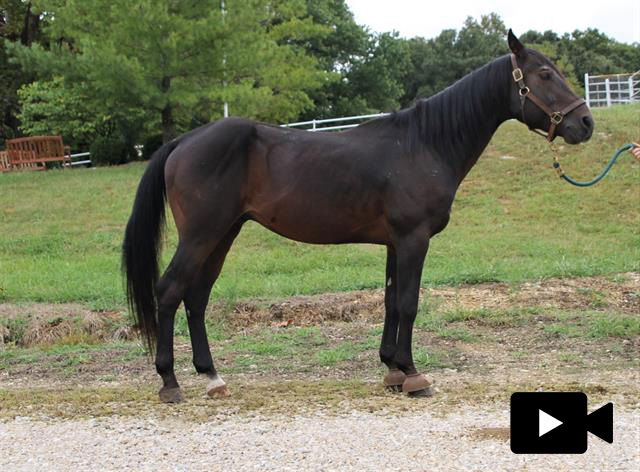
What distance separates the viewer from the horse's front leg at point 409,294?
5.77m

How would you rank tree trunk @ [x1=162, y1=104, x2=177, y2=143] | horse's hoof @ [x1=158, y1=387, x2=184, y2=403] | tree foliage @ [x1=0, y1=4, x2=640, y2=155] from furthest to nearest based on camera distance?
tree trunk @ [x1=162, y1=104, x2=177, y2=143]
tree foliage @ [x1=0, y1=4, x2=640, y2=155]
horse's hoof @ [x1=158, y1=387, x2=184, y2=403]

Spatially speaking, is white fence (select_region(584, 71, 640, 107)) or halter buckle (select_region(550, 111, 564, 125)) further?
white fence (select_region(584, 71, 640, 107))

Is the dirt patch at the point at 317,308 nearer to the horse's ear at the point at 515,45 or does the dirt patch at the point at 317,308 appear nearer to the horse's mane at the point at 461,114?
the horse's mane at the point at 461,114

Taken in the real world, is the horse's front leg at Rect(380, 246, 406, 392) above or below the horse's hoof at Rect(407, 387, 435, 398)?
above

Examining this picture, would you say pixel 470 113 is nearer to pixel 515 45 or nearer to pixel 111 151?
pixel 515 45

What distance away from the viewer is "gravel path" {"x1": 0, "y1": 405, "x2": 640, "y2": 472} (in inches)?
165

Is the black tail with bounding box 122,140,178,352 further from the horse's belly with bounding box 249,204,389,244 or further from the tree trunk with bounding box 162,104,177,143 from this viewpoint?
the tree trunk with bounding box 162,104,177,143

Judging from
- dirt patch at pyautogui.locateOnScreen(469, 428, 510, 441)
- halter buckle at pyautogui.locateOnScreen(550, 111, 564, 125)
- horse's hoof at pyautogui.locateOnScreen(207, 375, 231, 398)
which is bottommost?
dirt patch at pyautogui.locateOnScreen(469, 428, 510, 441)

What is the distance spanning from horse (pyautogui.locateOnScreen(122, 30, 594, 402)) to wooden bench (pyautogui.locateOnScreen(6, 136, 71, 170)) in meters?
23.1

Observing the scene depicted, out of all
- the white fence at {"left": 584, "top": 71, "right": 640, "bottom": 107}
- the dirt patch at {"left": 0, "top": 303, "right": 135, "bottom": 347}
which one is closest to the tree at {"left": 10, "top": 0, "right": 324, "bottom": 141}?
the dirt patch at {"left": 0, "top": 303, "right": 135, "bottom": 347}

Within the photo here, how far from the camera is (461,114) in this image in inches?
239

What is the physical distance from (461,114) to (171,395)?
304 centimetres

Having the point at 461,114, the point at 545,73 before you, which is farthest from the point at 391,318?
the point at 545,73

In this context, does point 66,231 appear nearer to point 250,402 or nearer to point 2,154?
point 250,402
